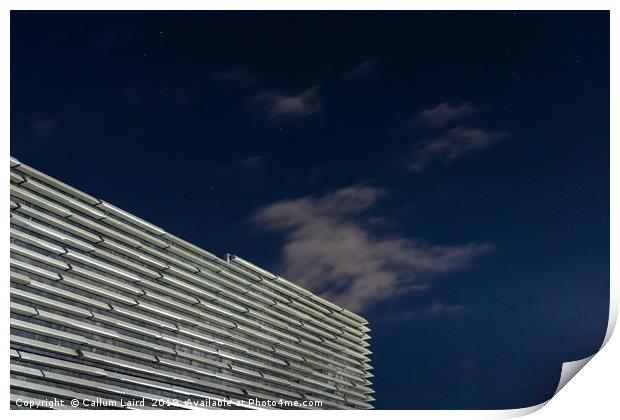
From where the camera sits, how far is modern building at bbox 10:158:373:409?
29.5m

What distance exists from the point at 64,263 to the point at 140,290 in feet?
16.3

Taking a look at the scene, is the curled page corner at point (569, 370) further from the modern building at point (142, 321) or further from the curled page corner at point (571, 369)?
the modern building at point (142, 321)

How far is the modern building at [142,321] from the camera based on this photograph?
29.5 metres

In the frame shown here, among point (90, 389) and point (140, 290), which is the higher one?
point (140, 290)

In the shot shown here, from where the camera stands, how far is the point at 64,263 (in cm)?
3161

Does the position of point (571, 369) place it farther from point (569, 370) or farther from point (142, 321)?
point (142, 321)

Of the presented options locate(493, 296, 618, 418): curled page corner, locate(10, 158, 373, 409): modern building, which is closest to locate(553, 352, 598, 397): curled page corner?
locate(493, 296, 618, 418): curled page corner

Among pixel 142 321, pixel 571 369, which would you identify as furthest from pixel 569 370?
pixel 142 321

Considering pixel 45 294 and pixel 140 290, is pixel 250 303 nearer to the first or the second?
pixel 140 290

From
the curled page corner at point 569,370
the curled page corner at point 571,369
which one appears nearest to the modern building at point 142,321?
the curled page corner at point 571,369
